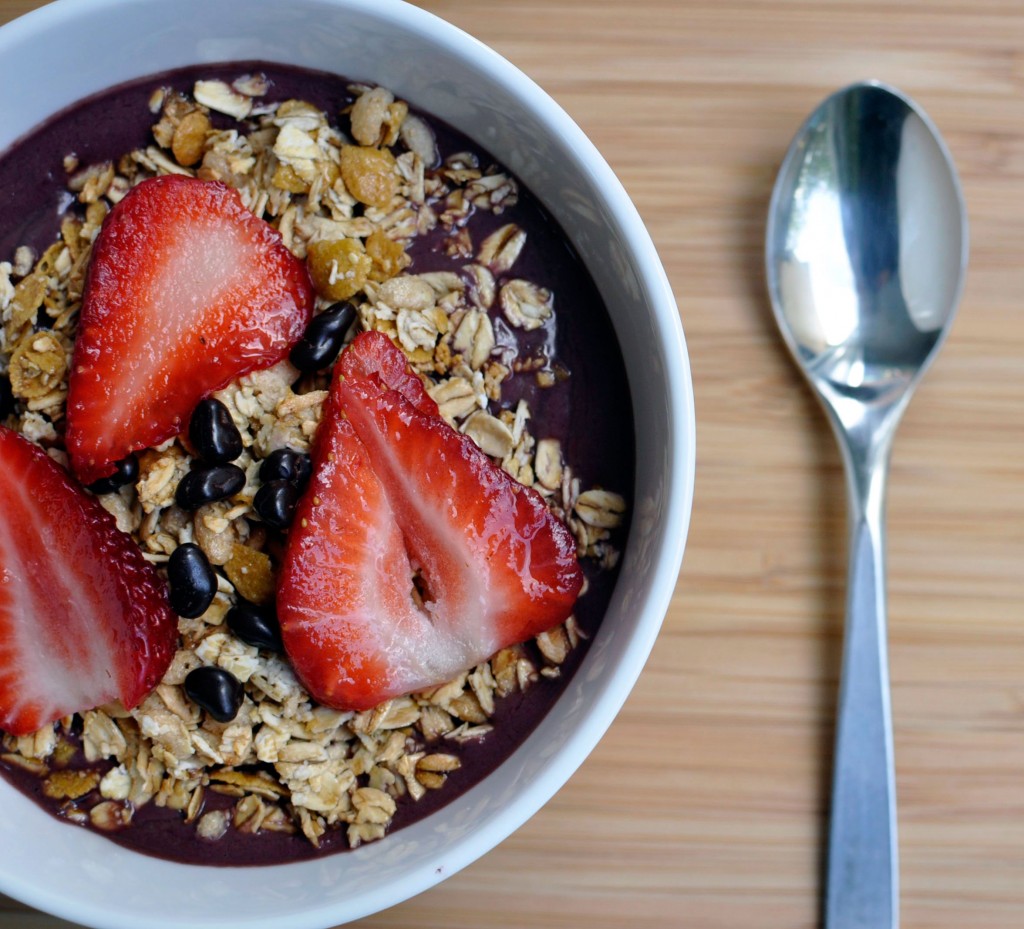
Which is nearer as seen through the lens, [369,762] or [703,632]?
[369,762]

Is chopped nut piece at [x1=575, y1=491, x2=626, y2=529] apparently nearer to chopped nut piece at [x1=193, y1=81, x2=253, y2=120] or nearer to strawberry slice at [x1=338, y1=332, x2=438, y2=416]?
strawberry slice at [x1=338, y1=332, x2=438, y2=416]

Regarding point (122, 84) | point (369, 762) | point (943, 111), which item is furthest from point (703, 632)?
point (122, 84)

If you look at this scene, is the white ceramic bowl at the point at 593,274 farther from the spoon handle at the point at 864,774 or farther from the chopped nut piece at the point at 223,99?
the spoon handle at the point at 864,774

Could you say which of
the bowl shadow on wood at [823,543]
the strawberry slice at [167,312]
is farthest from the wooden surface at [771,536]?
the strawberry slice at [167,312]

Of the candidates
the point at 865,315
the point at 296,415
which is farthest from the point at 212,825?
the point at 865,315

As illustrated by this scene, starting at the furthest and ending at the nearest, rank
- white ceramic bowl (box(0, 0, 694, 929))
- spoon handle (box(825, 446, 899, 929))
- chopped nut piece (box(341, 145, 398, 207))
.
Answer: spoon handle (box(825, 446, 899, 929))
chopped nut piece (box(341, 145, 398, 207))
white ceramic bowl (box(0, 0, 694, 929))

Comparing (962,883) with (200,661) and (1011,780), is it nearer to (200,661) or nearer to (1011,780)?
(1011,780)

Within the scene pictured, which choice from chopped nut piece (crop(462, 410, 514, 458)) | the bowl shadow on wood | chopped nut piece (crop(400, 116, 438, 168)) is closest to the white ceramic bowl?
chopped nut piece (crop(400, 116, 438, 168))
